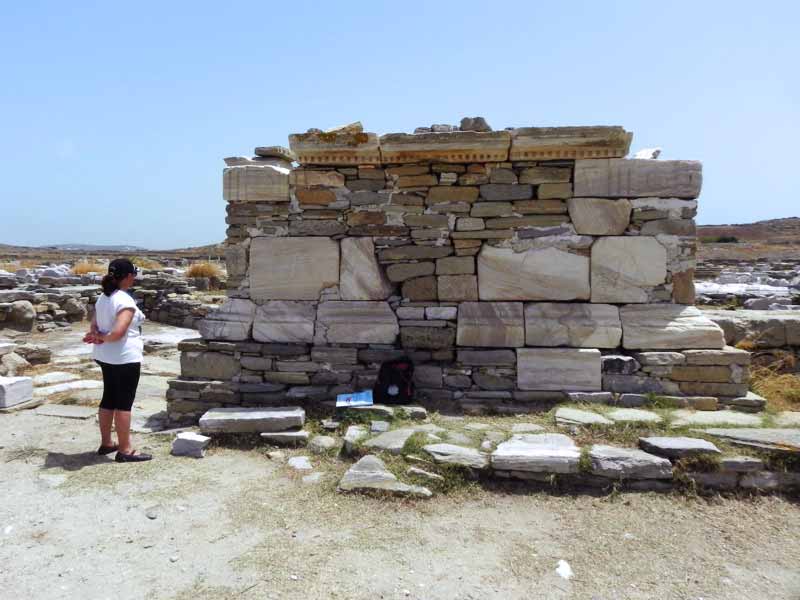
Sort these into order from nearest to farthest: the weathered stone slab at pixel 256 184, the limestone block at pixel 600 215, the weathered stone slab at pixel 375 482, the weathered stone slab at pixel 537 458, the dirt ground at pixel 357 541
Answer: the dirt ground at pixel 357 541
the weathered stone slab at pixel 375 482
the weathered stone slab at pixel 537 458
the limestone block at pixel 600 215
the weathered stone slab at pixel 256 184

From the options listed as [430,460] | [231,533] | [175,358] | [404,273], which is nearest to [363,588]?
[231,533]

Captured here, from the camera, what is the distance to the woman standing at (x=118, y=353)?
3.96 meters

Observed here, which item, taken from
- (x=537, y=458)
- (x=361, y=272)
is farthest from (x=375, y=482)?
(x=361, y=272)

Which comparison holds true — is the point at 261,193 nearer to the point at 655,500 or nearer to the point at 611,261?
the point at 611,261

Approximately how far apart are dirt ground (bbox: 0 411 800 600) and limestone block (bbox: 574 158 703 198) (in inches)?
97.4

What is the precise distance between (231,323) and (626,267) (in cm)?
344

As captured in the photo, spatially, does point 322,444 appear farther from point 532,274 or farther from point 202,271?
point 202,271

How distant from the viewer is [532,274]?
480 cm

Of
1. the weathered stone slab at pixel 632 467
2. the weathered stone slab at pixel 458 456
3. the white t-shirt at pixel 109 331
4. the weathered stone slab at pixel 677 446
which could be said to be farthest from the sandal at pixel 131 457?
the weathered stone slab at pixel 677 446

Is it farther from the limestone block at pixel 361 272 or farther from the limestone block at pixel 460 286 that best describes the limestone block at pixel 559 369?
the limestone block at pixel 361 272

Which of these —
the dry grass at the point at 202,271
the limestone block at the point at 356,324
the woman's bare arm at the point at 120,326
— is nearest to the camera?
the woman's bare arm at the point at 120,326

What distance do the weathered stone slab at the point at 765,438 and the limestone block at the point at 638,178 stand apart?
6.46 feet

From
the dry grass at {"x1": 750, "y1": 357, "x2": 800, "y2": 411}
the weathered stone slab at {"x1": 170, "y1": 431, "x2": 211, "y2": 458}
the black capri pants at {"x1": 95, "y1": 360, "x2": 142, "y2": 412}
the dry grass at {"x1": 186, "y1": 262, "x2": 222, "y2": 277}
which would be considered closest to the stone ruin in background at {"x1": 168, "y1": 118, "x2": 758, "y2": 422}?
the dry grass at {"x1": 750, "y1": 357, "x2": 800, "y2": 411}

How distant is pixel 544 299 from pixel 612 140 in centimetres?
141
